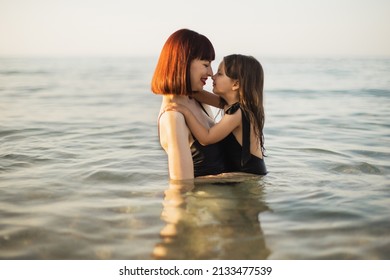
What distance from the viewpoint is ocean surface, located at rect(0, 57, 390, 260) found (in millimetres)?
3027

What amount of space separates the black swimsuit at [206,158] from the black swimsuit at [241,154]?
0.11 m

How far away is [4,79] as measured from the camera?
53.6 ft

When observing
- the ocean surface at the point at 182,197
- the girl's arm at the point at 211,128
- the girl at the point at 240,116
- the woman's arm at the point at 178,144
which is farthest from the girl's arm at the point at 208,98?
the ocean surface at the point at 182,197

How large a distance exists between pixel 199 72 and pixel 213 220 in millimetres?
1257

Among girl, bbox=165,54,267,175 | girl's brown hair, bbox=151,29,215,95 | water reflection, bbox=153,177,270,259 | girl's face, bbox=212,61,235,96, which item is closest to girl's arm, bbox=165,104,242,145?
girl, bbox=165,54,267,175

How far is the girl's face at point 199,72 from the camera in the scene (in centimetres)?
388

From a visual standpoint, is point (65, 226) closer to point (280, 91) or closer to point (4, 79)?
point (280, 91)

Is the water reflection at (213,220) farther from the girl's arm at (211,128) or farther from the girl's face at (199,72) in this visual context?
the girl's face at (199,72)

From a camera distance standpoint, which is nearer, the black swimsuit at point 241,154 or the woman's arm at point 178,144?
the woman's arm at point 178,144

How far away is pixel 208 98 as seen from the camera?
4457 millimetres

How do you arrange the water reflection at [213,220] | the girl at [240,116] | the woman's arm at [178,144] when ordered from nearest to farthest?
the water reflection at [213,220]
the woman's arm at [178,144]
the girl at [240,116]

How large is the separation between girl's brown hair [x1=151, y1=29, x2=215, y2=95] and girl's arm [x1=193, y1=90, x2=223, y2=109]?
0.49 m

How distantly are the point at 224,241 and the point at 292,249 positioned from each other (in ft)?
1.42
